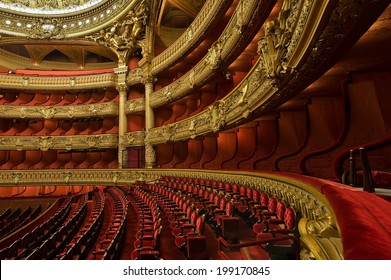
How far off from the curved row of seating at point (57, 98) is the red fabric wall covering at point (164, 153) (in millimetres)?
2492

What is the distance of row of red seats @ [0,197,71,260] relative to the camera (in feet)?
6.34

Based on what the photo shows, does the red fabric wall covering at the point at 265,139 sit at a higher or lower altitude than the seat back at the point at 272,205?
higher

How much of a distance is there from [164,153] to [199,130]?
225 centimetres

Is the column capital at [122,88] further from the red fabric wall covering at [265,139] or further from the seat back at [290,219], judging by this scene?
the seat back at [290,219]

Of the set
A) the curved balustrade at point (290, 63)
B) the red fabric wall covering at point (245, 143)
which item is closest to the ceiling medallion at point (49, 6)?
the red fabric wall covering at point (245, 143)

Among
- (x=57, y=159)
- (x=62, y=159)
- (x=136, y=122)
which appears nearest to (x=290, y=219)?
(x=136, y=122)

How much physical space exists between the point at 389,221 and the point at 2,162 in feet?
31.9

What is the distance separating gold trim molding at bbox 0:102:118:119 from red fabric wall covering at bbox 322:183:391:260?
7655mm

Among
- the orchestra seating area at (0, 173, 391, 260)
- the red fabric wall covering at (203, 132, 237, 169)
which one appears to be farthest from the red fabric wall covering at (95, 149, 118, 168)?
the orchestra seating area at (0, 173, 391, 260)

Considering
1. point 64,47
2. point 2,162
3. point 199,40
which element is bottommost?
point 2,162

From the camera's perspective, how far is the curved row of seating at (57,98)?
8.32 metres

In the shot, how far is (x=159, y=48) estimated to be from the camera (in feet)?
25.4

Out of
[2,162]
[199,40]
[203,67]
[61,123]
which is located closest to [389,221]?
[203,67]

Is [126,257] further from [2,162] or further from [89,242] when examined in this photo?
[2,162]
